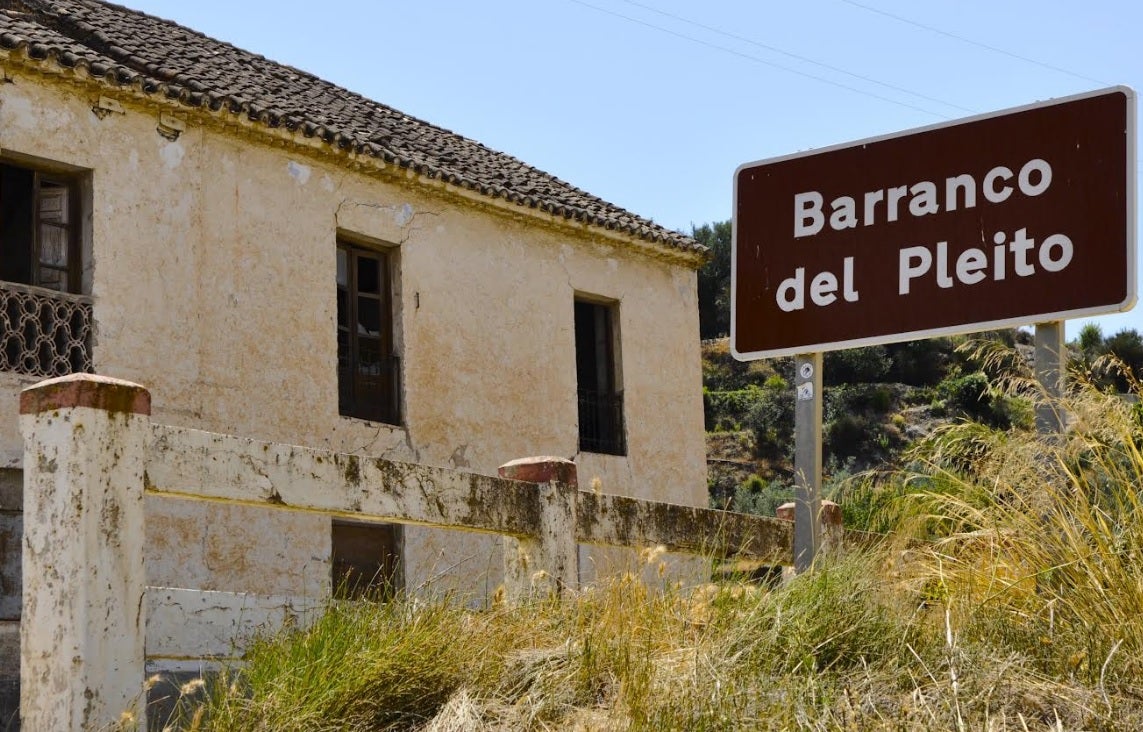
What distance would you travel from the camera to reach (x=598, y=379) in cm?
1731

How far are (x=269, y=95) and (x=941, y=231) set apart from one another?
31.7 feet

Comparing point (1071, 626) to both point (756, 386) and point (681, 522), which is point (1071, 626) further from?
point (756, 386)

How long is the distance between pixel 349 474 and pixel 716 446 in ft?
110

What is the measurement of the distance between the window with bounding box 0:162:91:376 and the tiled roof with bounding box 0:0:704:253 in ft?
3.53

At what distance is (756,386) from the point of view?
136ft

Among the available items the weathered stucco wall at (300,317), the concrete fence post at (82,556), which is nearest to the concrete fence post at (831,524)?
the weathered stucco wall at (300,317)

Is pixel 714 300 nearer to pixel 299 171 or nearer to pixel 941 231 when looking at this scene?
pixel 299 171

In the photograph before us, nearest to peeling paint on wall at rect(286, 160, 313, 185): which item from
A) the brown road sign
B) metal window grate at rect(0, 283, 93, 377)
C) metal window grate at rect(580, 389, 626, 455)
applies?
metal window grate at rect(0, 283, 93, 377)

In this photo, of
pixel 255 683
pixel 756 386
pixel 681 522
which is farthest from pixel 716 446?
pixel 255 683

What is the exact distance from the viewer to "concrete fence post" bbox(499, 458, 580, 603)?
6.15m

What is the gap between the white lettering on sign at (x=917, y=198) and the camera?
598 cm

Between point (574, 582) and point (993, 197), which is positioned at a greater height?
point (993, 197)

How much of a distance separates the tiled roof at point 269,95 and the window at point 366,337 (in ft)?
3.56

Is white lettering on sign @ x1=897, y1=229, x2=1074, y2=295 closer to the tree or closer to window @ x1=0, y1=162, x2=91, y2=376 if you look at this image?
window @ x1=0, y1=162, x2=91, y2=376
